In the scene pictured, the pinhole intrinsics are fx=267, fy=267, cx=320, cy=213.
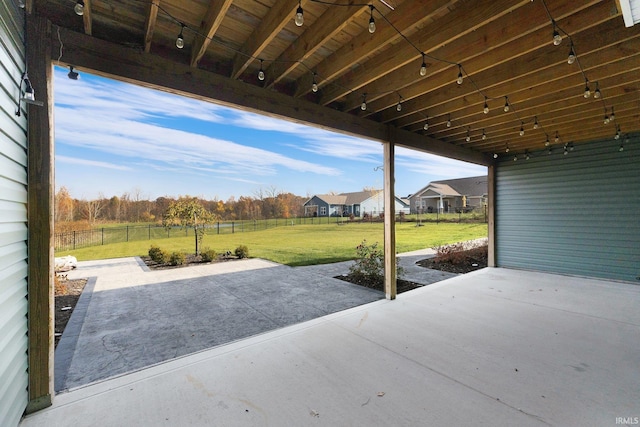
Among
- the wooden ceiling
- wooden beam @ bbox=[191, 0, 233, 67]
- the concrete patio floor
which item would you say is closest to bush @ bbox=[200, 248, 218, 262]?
the concrete patio floor

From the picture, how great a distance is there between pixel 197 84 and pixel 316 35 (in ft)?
3.70

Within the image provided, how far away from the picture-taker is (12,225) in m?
1.50

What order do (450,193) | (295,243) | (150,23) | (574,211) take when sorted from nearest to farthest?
(150,23), (574,211), (295,243), (450,193)

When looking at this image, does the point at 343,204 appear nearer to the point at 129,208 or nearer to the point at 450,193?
the point at 450,193

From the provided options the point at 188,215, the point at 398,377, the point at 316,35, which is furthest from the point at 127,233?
the point at 398,377

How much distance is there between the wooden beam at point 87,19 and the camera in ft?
5.30

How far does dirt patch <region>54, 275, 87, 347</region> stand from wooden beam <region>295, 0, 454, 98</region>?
3966 millimetres

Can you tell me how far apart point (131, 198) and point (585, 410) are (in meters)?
11.0

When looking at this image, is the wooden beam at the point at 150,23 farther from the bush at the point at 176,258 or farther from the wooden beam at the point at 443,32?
the bush at the point at 176,258

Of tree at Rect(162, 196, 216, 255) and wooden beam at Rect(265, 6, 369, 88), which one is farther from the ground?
wooden beam at Rect(265, 6, 369, 88)

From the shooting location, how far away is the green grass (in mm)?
8406

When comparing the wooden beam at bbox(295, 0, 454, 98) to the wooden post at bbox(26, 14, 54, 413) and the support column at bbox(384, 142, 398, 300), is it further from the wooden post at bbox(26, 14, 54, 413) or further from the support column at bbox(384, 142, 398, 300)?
the wooden post at bbox(26, 14, 54, 413)

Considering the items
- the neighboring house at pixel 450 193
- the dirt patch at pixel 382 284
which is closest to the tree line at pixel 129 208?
the dirt patch at pixel 382 284

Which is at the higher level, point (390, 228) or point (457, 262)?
point (390, 228)
